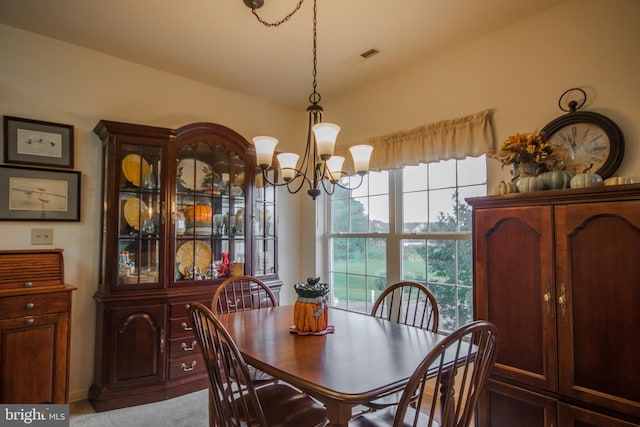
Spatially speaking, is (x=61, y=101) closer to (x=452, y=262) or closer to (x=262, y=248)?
(x=262, y=248)

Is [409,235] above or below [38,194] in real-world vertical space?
below

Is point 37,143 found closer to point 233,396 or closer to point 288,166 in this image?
point 288,166

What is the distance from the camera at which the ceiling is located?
2285mm

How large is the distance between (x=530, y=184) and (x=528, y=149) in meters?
0.22

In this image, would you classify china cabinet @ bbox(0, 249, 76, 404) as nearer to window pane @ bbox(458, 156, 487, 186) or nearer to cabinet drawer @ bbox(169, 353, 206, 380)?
cabinet drawer @ bbox(169, 353, 206, 380)

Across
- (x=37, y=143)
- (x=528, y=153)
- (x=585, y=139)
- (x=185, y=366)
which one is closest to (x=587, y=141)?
(x=585, y=139)

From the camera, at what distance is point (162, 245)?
284cm

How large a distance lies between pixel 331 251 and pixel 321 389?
2.74m

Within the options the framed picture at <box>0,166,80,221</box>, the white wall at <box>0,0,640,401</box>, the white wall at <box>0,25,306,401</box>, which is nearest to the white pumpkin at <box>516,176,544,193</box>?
the white wall at <box>0,0,640,401</box>

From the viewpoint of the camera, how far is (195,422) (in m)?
2.42

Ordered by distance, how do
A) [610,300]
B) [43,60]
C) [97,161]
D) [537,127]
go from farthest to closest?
[97,161] → [43,60] → [537,127] → [610,300]

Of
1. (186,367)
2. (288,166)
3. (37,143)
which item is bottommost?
(186,367)

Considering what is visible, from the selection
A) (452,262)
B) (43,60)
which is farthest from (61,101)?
(452,262)

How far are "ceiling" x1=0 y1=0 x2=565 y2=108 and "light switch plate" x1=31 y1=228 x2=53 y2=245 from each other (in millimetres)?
1420
